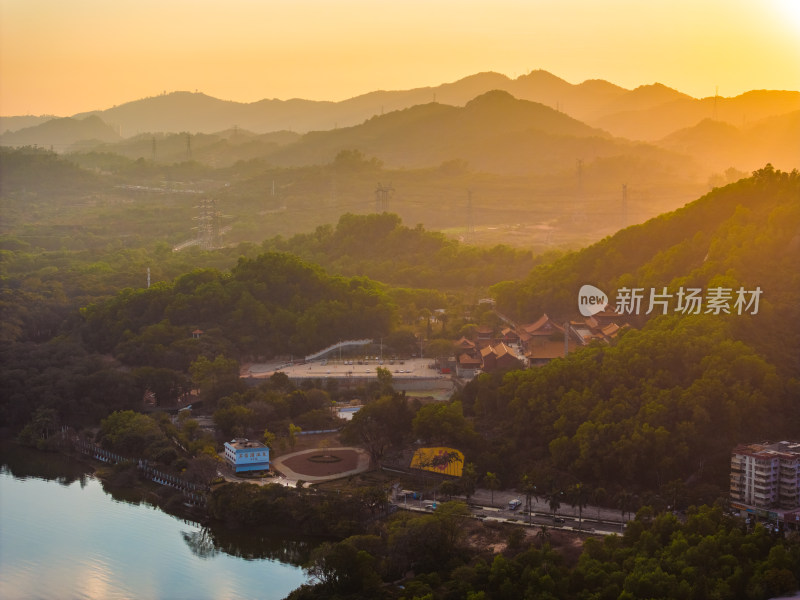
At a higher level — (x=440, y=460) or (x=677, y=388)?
(x=677, y=388)

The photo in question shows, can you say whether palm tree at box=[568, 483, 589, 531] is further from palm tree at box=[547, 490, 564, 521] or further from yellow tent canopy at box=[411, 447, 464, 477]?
yellow tent canopy at box=[411, 447, 464, 477]

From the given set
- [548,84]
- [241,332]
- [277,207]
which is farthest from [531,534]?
[548,84]

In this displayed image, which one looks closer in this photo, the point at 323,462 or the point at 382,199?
the point at 323,462

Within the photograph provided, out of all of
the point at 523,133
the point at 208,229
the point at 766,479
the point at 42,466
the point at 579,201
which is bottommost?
the point at 42,466

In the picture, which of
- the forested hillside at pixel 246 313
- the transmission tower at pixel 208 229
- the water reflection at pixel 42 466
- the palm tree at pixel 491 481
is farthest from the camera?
the transmission tower at pixel 208 229

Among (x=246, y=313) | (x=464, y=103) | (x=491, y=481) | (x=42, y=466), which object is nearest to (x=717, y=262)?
(x=491, y=481)

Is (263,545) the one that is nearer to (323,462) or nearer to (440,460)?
(323,462)

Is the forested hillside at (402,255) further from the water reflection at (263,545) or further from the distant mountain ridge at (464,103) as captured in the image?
the distant mountain ridge at (464,103)

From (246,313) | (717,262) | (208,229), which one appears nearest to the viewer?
(717,262)

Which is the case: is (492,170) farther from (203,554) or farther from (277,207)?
(203,554)

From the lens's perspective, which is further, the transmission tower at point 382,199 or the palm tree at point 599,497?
the transmission tower at point 382,199

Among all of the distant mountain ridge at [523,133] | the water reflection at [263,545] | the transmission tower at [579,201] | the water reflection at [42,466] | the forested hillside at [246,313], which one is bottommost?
the water reflection at [263,545]

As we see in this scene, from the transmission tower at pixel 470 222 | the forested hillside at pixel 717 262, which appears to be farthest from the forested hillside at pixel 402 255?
the transmission tower at pixel 470 222
